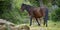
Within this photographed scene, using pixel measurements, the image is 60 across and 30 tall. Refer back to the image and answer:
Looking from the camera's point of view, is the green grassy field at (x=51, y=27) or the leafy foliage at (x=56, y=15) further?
the leafy foliage at (x=56, y=15)

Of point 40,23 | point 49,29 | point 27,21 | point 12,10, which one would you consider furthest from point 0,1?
point 49,29

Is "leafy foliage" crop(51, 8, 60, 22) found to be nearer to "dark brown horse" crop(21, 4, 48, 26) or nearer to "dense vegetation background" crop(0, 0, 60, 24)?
"dense vegetation background" crop(0, 0, 60, 24)

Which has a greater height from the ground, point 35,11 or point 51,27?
point 35,11

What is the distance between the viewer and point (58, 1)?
7.47 ft

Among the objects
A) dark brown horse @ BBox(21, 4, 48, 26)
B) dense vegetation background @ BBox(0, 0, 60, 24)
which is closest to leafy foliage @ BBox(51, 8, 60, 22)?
dense vegetation background @ BBox(0, 0, 60, 24)

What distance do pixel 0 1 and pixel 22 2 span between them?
289mm

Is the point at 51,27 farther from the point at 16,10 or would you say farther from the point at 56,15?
the point at 16,10

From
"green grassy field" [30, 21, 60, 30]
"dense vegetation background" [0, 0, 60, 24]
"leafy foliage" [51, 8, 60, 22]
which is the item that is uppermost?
"dense vegetation background" [0, 0, 60, 24]

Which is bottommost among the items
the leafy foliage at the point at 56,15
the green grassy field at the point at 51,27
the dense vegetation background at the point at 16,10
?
the green grassy field at the point at 51,27

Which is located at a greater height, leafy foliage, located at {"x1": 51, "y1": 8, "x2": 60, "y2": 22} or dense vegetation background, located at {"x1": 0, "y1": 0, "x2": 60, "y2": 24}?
dense vegetation background, located at {"x1": 0, "y1": 0, "x2": 60, "y2": 24}

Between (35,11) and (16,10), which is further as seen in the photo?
(35,11)

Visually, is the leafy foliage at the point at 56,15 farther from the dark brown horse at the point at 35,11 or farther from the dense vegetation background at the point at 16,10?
the dark brown horse at the point at 35,11

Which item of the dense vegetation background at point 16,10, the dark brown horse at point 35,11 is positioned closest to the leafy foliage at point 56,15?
the dense vegetation background at point 16,10

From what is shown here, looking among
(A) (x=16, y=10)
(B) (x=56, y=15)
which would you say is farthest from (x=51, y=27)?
(A) (x=16, y=10)
